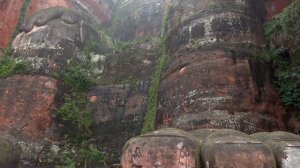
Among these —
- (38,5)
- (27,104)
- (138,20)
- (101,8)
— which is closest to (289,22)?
(27,104)

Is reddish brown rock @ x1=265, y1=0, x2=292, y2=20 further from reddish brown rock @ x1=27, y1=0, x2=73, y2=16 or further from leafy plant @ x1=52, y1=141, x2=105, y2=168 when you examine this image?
reddish brown rock @ x1=27, y1=0, x2=73, y2=16

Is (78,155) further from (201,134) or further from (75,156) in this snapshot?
(201,134)

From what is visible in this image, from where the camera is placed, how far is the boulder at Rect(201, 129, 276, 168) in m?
5.79

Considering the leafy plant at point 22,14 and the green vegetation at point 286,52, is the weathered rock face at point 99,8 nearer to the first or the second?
the leafy plant at point 22,14

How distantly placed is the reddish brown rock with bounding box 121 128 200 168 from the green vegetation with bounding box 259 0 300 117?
14.0 ft

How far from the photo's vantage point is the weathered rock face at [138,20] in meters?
17.6

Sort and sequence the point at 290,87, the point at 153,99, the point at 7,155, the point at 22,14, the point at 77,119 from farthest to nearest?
the point at 22,14 < the point at 77,119 < the point at 153,99 < the point at 290,87 < the point at 7,155

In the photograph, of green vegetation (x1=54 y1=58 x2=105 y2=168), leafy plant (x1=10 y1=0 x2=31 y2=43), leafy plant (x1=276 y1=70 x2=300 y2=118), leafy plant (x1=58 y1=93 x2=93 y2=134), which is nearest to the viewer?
leafy plant (x1=276 y1=70 x2=300 y2=118)

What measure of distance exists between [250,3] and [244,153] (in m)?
6.90

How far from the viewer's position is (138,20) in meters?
18.5

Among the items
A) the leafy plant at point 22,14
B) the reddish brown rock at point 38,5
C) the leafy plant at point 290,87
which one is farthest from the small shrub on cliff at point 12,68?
the leafy plant at point 290,87

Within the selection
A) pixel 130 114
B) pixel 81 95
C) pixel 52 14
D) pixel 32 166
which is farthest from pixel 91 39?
pixel 32 166

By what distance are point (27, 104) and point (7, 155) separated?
3961 millimetres

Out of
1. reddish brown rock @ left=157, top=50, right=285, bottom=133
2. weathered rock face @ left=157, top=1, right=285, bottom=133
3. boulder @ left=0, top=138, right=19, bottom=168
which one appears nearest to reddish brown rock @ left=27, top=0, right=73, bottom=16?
weathered rock face @ left=157, top=1, right=285, bottom=133
